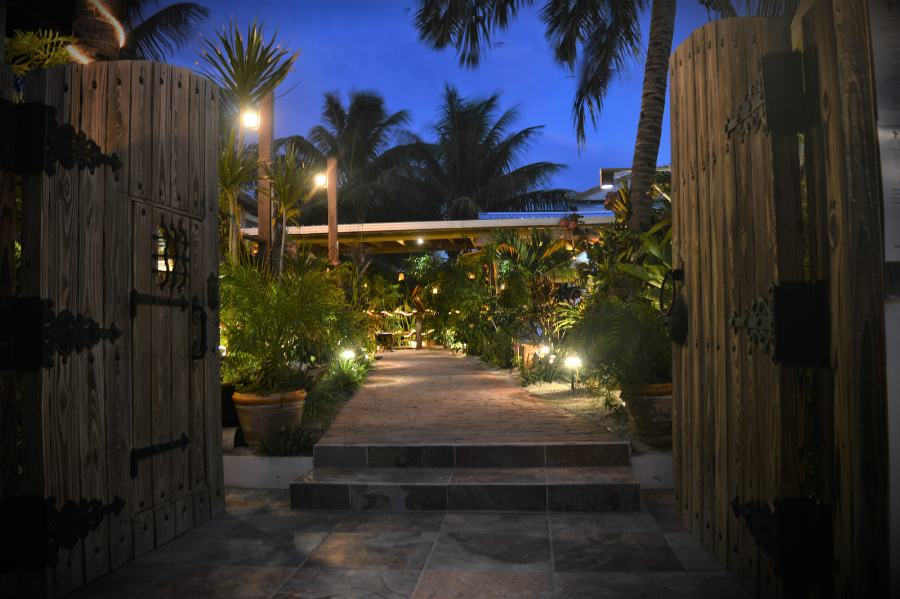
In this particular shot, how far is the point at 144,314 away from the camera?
10.5 ft

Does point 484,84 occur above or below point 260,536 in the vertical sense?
above

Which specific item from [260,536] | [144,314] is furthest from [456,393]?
[144,314]

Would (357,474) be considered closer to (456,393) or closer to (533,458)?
(533,458)

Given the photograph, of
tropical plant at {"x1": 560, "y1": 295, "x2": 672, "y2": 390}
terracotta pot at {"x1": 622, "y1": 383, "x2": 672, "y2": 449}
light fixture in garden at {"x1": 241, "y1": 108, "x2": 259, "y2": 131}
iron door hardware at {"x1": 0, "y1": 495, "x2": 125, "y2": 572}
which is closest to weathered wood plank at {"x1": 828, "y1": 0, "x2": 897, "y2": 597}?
terracotta pot at {"x1": 622, "y1": 383, "x2": 672, "y2": 449}

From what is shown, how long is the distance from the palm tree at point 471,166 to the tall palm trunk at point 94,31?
19189mm

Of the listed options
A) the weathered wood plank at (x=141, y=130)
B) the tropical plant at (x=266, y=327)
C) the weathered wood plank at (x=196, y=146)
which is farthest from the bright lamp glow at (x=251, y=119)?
the weathered wood plank at (x=141, y=130)

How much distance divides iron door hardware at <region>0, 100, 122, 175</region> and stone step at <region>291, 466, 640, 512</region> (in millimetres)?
2436

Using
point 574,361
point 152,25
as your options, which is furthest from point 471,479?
point 152,25

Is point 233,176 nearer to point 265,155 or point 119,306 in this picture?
point 265,155

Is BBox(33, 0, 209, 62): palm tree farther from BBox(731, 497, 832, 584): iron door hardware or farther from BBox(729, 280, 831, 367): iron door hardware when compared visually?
BBox(731, 497, 832, 584): iron door hardware

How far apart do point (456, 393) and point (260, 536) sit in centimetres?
417

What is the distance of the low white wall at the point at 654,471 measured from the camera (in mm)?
4246

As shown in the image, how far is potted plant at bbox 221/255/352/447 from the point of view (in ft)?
15.5

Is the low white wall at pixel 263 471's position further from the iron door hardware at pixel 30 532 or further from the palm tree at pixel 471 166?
the palm tree at pixel 471 166
